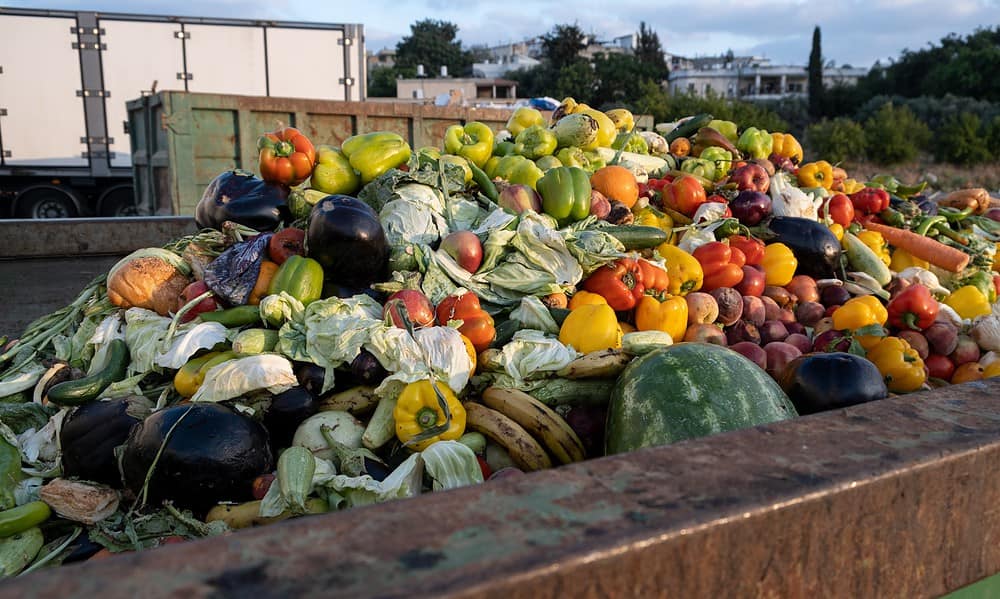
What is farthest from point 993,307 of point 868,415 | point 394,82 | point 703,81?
point 703,81

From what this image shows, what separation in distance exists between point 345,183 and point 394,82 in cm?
5610

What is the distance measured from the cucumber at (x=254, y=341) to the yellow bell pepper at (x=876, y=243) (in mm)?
3440

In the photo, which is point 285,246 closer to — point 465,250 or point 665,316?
point 465,250

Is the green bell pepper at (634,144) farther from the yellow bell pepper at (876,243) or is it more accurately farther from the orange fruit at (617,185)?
the yellow bell pepper at (876,243)

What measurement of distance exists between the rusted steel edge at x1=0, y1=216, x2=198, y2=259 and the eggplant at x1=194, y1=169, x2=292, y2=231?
127cm

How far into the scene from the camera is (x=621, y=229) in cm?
361

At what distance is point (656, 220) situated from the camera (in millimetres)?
4082

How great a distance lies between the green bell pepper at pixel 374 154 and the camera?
4062 millimetres

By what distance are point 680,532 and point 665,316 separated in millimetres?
2405

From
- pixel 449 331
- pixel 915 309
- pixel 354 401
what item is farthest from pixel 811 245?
pixel 354 401

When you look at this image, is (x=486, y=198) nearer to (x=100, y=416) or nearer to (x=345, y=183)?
(x=345, y=183)

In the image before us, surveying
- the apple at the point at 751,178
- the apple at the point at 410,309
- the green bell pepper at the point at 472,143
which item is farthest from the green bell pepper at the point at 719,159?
the apple at the point at 410,309

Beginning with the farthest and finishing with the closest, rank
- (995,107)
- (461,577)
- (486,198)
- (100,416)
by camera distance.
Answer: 1. (995,107)
2. (486,198)
3. (100,416)
4. (461,577)

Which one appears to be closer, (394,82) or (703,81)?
(394,82)
